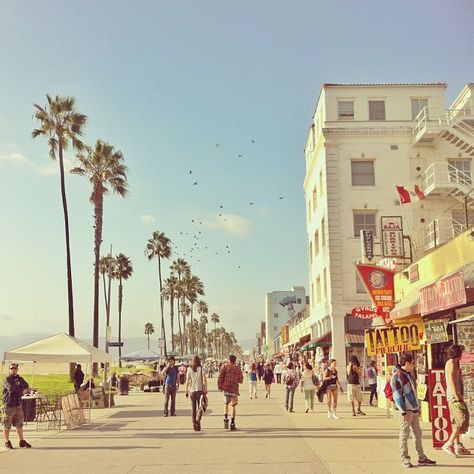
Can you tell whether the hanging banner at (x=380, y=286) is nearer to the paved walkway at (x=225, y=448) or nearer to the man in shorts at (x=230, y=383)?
the paved walkway at (x=225, y=448)

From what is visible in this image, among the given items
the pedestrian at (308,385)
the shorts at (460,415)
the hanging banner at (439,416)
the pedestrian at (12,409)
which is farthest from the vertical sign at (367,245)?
the shorts at (460,415)

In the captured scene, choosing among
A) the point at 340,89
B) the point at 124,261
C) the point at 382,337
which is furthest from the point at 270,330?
the point at 382,337

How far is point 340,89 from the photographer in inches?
1578

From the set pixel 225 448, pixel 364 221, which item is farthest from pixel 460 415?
pixel 364 221

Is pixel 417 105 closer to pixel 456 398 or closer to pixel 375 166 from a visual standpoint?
pixel 375 166

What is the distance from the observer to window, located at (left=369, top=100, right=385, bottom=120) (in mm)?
39531

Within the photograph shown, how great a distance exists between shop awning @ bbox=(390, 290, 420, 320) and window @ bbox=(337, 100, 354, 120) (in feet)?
70.7

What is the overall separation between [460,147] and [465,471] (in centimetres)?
2882

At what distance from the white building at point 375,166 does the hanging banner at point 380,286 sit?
38.4ft

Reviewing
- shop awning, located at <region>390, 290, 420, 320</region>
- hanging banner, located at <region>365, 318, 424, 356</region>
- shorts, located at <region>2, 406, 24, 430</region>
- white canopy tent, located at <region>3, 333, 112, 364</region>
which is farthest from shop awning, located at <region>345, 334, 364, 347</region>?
shorts, located at <region>2, 406, 24, 430</region>

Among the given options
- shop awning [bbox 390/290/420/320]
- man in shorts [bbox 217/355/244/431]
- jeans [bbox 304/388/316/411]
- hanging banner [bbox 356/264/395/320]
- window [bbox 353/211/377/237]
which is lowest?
jeans [bbox 304/388/316/411]

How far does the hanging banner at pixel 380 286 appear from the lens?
22.8m

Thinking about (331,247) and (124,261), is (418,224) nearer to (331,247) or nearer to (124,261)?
(331,247)

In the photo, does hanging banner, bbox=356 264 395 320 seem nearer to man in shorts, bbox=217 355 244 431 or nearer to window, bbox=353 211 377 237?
man in shorts, bbox=217 355 244 431
